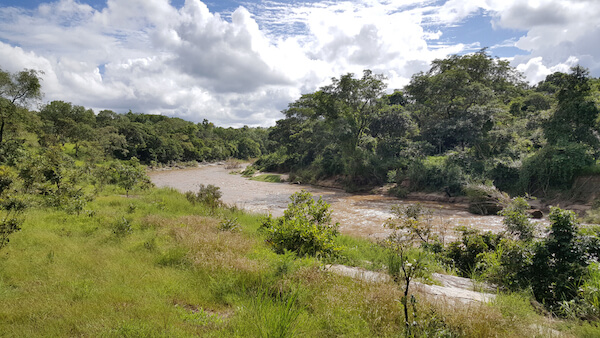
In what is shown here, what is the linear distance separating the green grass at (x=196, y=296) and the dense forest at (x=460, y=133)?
759 inches

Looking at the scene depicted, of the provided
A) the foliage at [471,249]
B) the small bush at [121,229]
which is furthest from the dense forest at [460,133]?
the small bush at [121,229]

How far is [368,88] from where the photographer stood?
31.0 meters

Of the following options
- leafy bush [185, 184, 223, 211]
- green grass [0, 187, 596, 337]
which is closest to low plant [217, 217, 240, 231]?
green grass [0, 187, 596, 337]

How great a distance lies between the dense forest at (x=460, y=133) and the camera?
19156 mm

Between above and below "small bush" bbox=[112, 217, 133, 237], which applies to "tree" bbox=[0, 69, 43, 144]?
above

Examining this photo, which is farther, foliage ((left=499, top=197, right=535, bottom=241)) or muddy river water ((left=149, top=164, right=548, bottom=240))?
muddy river water ((left=149, top=164, right=548, bottom=240))

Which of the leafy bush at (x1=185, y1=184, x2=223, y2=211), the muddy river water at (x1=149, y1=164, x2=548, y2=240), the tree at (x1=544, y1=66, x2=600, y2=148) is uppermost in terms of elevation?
the tree at (x1=544, y1=66, x2=600, y2=148)

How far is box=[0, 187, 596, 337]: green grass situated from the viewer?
3898 millimetres

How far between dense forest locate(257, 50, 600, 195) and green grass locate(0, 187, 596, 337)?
1927 centimetres

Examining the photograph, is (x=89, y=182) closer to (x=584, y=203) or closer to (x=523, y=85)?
(x=584, y=203)

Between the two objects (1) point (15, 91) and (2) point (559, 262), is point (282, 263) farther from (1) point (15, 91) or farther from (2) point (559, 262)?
(1) point (15, 91)

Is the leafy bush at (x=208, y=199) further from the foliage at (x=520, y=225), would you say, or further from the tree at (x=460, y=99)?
the tree at (x=460, y=99)

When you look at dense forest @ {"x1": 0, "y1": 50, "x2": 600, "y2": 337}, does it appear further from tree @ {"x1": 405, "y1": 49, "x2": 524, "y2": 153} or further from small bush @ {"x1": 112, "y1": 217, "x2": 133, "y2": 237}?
tree @ {"x1": 405, "y1": 49, "x2": 524, "y2": 153}

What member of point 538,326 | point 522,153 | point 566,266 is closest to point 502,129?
point 522,153
